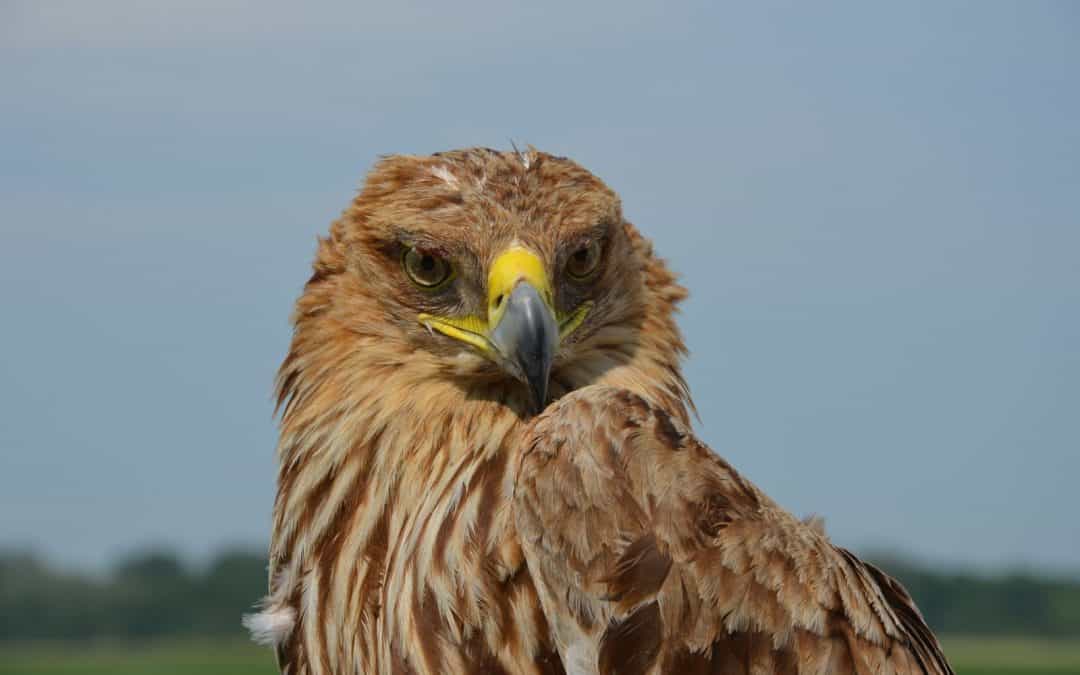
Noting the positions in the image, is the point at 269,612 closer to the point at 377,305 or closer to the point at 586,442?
the point at 377,305

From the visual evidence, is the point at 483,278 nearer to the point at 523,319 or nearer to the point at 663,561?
the point at 523,319

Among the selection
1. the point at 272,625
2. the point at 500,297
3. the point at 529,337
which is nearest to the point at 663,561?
the point at 529,337

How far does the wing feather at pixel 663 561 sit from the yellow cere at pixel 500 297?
0.51 meters

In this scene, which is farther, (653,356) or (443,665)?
(653,356)

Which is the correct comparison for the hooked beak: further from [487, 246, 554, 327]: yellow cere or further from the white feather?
the white feather

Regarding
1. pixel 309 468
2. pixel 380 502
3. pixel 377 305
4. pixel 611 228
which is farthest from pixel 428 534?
pixel 611 228

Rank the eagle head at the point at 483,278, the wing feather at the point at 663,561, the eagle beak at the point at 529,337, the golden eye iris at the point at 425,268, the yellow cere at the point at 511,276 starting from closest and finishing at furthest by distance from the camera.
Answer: the wing feather at the point at 663,561 < the eagle beak at the point at 529,337 < the yellow cere at the point at 511,276 < the eagle head at the point at 483,278 < the golden eye iris at the point at 425,268

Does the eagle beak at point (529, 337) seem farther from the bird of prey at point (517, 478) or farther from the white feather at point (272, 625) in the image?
the white feather at point (272, 625)

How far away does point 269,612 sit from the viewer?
525cm

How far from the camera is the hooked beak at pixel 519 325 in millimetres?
4711

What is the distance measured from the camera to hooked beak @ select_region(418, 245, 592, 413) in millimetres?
4711

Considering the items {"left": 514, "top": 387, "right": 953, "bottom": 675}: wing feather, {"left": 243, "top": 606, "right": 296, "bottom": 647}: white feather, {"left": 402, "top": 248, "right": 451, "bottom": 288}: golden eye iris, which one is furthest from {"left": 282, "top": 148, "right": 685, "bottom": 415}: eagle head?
{"left": 243, "top": 606, "right": 296, "bottom": 647}: white feather

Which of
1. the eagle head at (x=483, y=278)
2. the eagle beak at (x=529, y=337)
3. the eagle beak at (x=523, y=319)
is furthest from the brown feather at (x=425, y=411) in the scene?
the eagle beak at (x=529, y=337)

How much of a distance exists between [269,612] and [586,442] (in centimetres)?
164
